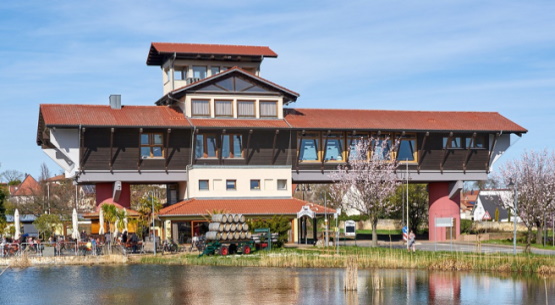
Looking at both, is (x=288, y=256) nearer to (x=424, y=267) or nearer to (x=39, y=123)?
(x=424, y=267)

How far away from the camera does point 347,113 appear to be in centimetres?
6594

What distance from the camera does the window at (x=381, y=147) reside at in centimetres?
6331

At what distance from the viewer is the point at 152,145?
59406mm

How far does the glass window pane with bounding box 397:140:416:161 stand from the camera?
65.1 m

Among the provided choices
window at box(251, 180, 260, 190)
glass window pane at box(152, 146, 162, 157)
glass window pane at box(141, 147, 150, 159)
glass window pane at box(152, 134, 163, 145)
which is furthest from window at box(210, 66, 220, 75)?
window at box(251, 180, 260, 190)

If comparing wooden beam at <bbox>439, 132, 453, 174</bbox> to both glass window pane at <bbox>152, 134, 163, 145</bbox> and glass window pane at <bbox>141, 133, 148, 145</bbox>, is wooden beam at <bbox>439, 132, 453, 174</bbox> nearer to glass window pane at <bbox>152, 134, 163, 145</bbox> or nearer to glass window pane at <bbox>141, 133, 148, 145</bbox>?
glass window pane at <bbox>152, 134, 163, 145</bbox>

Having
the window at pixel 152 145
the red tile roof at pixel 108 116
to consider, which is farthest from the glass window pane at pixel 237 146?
the window at pixel 152 145

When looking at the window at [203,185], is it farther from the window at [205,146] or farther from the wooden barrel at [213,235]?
the wooden barrel at [213,235]

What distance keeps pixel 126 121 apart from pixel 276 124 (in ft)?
35.3

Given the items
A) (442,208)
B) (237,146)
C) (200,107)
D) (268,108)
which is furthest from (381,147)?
(200,107)

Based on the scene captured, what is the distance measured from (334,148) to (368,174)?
326 centimetres

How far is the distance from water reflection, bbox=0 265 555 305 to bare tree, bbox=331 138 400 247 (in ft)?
67.9

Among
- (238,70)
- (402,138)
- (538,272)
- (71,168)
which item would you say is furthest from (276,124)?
(538,272)

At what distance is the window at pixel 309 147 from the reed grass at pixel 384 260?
568 inches
